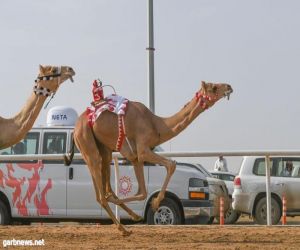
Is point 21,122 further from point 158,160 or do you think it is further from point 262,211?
point 262,211

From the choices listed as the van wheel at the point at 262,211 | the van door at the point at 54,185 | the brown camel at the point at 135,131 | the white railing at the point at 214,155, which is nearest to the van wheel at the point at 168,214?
the white railing at the point at 214,155

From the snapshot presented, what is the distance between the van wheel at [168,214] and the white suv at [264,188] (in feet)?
8.44

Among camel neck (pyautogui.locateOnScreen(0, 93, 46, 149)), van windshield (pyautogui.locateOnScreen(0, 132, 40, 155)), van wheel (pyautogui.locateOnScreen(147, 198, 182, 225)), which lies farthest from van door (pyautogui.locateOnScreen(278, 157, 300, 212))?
camel neck (pyautogui.locateOnScreen(0, 93, 46, 149))

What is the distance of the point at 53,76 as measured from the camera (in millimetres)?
11992

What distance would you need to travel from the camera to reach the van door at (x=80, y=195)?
54.5 feet

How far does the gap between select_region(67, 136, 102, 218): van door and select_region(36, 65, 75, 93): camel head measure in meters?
4.93

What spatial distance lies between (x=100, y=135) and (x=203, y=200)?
13.7ft

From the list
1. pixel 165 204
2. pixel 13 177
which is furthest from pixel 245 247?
pixel 13 177

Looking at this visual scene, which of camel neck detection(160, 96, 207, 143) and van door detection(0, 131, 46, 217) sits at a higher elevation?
camel neck detection(160, 96, 207, 143)

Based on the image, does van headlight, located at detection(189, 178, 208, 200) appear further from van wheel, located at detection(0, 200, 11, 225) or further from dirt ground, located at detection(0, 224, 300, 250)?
van wheel, located at detection(0, 200, 11, 225)

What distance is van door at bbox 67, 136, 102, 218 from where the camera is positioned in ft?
54.5

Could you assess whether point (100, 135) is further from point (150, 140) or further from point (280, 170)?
point (280, 170)

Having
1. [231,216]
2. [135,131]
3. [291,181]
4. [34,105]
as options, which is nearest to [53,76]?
[34,105]

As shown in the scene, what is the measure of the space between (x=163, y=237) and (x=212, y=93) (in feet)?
7.87
